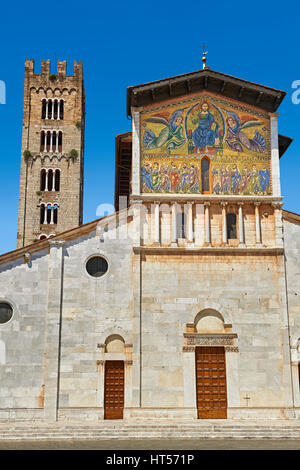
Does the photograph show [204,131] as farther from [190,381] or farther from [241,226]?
[190,381]

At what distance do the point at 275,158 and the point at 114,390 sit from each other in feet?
39.4

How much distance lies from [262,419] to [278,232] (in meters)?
7.57

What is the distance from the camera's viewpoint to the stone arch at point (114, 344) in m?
22.2

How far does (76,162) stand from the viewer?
5062 centimetres

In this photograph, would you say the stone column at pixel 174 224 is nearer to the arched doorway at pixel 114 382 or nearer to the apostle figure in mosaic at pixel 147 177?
the apostle figure in mosaic at pixel 147 177

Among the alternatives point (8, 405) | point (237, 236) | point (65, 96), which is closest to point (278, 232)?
point (237, 236)

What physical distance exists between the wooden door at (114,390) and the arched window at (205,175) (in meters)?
8.20

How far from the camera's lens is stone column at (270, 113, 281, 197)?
2427 centimetres

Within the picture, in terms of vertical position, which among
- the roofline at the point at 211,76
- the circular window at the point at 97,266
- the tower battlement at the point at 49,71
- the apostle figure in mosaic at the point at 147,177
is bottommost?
the circular window at the point at 97,266

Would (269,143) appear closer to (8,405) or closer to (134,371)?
(134,371)

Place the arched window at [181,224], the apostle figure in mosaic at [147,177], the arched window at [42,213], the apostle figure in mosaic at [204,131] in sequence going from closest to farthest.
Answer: the arched window at [181,224]
the apostle figure in mosaic at [147,177]
the apostle figure in mosaic at [204,131]
the arched window at [42,213]

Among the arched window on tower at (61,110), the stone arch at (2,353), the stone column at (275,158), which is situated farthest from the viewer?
the arched window on tower at (61,110)

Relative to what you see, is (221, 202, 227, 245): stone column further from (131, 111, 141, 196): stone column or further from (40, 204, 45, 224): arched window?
(40, 204, 45, 224): arched window

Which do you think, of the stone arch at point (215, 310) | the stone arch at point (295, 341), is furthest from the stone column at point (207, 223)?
the stone arch at point (295, 341)
